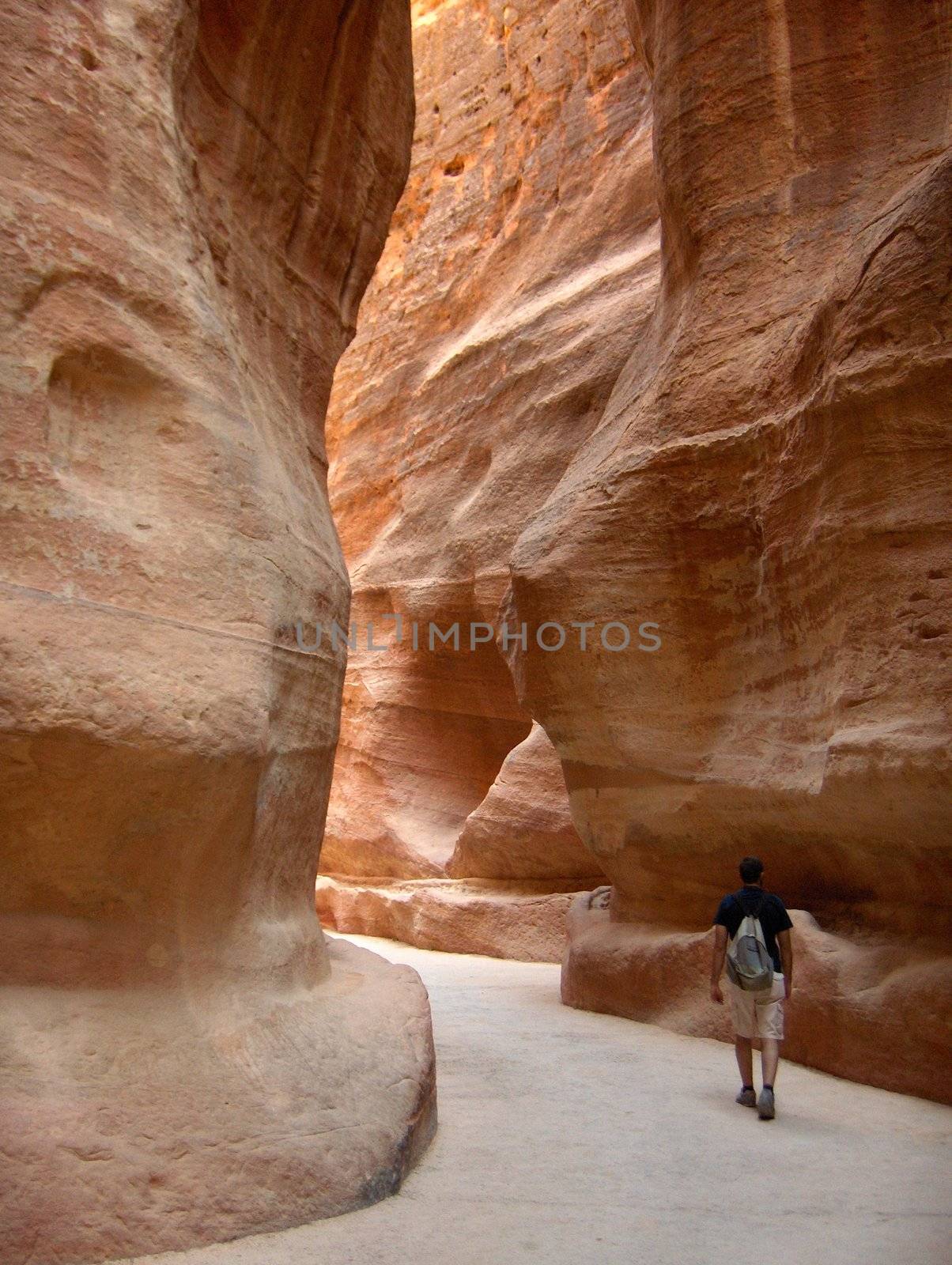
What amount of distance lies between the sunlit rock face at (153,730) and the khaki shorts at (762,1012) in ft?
4.15

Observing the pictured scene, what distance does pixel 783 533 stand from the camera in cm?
546

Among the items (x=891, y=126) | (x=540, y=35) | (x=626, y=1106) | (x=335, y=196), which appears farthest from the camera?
(x=540, y=35)

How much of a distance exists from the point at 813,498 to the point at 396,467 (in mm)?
9281

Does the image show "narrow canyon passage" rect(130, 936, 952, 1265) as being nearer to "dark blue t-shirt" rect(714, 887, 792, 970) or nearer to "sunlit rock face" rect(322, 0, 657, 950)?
"dark blue t-shirt" rect(714, 887, 792, 970)

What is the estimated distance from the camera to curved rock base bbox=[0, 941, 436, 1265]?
2.58m

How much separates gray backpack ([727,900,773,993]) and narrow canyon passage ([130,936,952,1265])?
0.50m

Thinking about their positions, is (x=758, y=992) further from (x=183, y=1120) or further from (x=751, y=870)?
(x=183, y=1120)

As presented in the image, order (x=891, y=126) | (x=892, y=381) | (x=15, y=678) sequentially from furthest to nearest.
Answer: (x=891, y=126) < (x=892, y=381) < (x=15, y=678)

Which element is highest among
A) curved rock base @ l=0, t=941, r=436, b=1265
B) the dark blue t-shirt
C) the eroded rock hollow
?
the eroded rock hollow

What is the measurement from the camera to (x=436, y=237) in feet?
47.7

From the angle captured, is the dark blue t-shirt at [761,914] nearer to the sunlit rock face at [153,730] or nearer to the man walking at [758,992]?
the man walking at [758,992]

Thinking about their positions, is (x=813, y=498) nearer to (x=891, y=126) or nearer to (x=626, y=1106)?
(x=891, y=126)

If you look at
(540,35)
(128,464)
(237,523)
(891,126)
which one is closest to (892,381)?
(891,126)

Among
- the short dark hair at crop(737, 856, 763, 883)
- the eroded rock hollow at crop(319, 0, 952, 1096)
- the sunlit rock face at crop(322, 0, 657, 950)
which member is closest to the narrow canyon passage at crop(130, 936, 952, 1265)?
the eroded rock hollow at crop(319, 0, 952, 1096)
